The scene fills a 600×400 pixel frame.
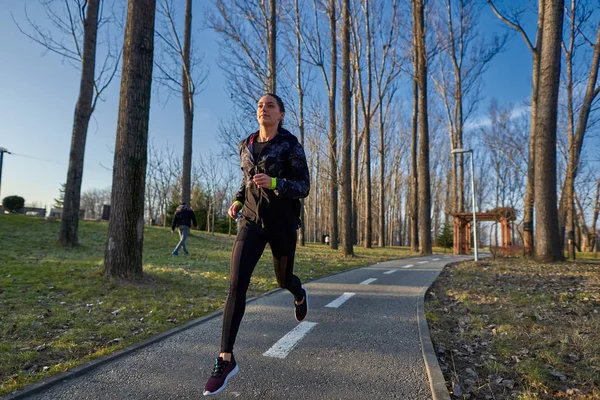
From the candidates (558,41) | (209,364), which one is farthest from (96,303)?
(558,41)

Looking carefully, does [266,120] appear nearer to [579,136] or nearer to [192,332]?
[192,332]

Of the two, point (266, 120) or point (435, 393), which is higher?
point (266, 120)

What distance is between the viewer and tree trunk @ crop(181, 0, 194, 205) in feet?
62.0

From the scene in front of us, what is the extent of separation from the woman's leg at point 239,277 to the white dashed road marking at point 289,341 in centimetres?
91

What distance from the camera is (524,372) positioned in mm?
3229

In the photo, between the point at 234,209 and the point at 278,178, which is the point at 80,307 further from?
the point at 278,178

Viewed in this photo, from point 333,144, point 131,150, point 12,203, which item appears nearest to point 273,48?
point 333,144

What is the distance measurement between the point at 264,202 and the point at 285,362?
158 cm

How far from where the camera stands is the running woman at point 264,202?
2723 mm

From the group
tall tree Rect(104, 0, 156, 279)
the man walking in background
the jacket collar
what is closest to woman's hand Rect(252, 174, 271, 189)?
the jacket collar

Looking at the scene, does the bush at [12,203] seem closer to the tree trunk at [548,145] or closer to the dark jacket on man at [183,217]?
the dark jacket on man at [183,217]

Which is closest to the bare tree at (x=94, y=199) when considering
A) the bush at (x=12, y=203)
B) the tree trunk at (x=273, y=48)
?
the bush at (x=12, y=203)

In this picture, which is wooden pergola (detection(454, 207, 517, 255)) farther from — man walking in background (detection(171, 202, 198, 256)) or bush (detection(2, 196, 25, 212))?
bush (detection(2, 196, 25, 212))

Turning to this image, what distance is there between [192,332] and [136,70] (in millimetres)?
5256
